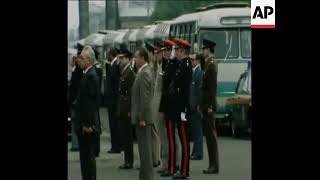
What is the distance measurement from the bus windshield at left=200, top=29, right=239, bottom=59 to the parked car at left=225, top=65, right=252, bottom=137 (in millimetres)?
1683

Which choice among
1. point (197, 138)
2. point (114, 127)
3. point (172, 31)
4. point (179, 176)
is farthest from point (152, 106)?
point (172, 31)

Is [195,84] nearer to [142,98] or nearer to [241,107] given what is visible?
[241,107]

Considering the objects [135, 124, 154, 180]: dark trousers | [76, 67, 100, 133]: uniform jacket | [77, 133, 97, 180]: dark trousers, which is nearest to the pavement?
[135, 124, 154, 180]: dark trousers

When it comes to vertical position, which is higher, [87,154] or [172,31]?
[172,31]

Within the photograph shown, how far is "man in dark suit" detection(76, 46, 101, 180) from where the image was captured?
514 inches

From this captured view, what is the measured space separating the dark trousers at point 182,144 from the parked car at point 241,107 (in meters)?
8.84

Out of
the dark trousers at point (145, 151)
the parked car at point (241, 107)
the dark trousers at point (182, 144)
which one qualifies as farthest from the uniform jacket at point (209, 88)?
the parked car at point (241, 107)

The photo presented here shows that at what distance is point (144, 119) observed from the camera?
14.3 meters

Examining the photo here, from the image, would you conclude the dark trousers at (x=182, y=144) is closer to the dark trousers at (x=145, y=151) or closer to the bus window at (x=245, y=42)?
the dark trousers at (x=145, y=151)

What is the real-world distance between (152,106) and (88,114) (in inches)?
70.5

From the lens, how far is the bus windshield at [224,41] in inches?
1105
